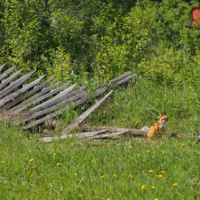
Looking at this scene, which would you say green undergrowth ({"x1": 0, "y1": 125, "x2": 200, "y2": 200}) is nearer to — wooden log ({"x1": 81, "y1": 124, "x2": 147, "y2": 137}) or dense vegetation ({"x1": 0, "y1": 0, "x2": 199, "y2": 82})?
wooden log ({"x1": 81, "y1": 124, "x2": 147, "y2": 137})

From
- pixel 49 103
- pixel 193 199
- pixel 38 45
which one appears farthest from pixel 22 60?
pixel 193 199

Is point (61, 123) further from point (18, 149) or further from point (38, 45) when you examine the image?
point (38, 45)

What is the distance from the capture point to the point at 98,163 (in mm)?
3381

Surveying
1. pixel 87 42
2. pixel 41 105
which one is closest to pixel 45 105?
pixel 41 105

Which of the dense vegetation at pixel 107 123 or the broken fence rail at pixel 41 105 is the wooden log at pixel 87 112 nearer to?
the broken fence rail at pixel 41 105

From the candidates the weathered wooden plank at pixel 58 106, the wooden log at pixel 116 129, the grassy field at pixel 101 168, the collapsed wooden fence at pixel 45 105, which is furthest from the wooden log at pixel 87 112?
the grassy field at pixel 101 168

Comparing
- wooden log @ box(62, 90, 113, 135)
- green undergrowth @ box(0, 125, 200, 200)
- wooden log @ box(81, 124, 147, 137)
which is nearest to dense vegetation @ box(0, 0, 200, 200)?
green undergrowth @ box(0, 125, 200, 200)

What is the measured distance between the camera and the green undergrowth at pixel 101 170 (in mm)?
2750

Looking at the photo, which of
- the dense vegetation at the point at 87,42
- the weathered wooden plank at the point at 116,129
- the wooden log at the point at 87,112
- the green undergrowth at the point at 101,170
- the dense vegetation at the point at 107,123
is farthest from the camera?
the dense vegetation at the point at 87,42

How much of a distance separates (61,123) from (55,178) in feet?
6.08

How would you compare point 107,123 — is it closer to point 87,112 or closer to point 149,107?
point 87,112

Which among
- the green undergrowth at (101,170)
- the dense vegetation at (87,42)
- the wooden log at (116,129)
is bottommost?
the green undergrowth at (101,170)

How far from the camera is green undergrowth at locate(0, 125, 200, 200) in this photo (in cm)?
275

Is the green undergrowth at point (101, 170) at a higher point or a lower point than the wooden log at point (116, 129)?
lower
